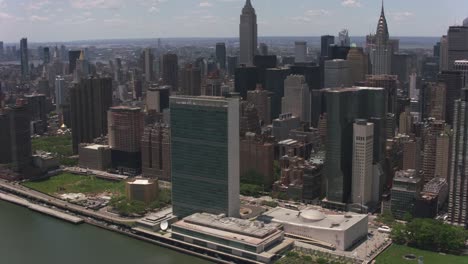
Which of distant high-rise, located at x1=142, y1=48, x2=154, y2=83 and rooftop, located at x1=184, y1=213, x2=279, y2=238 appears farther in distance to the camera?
distant high-rise, located at x1=142, y1=48, x2=154, y2=83

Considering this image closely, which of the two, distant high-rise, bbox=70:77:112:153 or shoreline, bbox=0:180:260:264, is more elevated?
distant high-rise, bbox=70:77:112:153

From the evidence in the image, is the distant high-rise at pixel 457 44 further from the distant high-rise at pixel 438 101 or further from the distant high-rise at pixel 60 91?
the distant high-rise at pixel 60 91

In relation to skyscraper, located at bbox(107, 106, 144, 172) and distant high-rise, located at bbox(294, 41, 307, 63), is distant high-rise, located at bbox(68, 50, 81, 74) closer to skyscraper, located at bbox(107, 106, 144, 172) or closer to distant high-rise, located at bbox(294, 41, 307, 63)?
distant high-rise, located at bbox(294, 41, 307, 63)

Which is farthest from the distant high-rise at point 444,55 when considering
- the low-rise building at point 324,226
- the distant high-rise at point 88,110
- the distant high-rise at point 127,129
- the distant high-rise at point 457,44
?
the low-rise building at point 324,226

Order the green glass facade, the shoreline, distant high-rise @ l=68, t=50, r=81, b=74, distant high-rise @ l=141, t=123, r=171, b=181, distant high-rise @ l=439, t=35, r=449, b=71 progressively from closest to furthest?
the shoreline
the green glass facade
distant high-rise @ l=141, t=123, r=171, b=181
distant high-rise @ l=439, t=35, r=449, b=71
distant high-rise @ l=68, t=50, r=81, b=74

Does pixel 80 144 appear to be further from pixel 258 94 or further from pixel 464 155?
pixel 464 155

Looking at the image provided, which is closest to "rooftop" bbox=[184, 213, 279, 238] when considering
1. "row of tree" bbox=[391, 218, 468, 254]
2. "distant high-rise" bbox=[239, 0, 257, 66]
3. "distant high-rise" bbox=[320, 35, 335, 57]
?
"row of tree" bbox=[391, 218, 468, 254]
